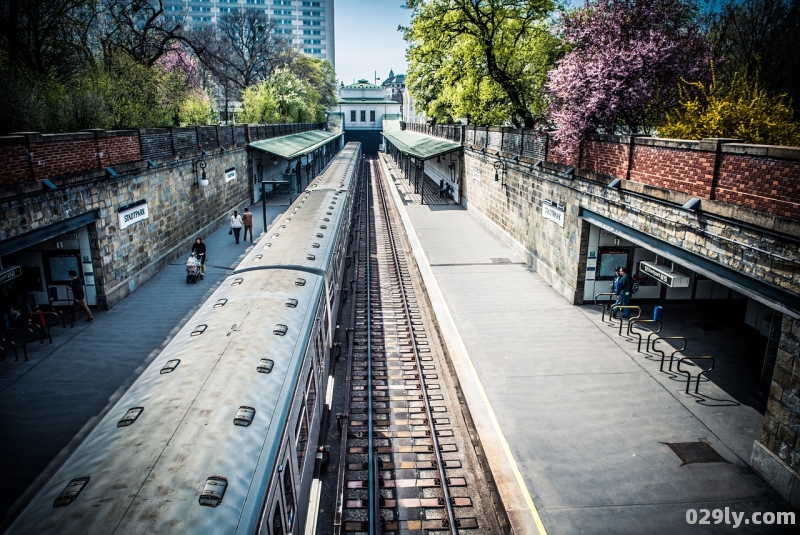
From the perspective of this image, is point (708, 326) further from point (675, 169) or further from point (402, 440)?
point (402, 440)

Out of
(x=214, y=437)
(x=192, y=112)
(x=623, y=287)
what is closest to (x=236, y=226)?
(x=192, y=112)

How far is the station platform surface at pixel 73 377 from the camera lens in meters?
7.64

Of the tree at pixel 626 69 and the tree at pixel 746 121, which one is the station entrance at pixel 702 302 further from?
the tree at pixel 626 69

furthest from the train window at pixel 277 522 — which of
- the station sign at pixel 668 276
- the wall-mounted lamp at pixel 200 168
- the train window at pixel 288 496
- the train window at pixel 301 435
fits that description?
the wall-mounted lamp at pixel 200 168

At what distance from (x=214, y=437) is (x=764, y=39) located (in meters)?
31.4

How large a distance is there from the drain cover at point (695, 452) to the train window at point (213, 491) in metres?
7.28

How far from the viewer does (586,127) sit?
48.1 feet

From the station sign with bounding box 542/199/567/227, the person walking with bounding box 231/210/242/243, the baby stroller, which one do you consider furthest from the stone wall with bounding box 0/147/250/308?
the station sign with bounding box 542/199/567/227

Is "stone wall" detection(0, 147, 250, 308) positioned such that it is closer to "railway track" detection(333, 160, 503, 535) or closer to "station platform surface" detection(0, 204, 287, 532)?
"station platform surface" detection(0, 204, 287, 532)

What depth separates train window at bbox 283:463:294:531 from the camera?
17.0 feet

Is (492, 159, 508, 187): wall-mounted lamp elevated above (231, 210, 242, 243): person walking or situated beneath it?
elevated above

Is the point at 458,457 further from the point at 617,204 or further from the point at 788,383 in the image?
the point at 617,204

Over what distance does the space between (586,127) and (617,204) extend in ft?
11.6

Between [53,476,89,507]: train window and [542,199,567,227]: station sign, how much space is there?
14.0 meters
